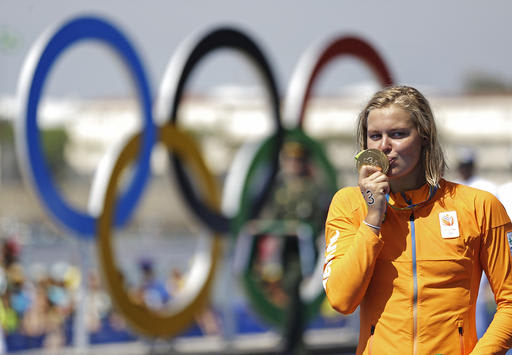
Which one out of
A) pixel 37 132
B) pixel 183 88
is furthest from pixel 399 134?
pixel 183 88

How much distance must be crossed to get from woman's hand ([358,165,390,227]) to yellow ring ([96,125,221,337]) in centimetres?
723

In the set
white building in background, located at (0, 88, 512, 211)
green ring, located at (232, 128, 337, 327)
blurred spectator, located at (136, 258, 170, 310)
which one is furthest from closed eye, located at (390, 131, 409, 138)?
white building in background, located at (0, 88, 512, 211)

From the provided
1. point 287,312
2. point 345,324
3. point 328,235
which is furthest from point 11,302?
point 328,235

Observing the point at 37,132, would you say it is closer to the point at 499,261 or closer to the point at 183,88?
the point at 183,88

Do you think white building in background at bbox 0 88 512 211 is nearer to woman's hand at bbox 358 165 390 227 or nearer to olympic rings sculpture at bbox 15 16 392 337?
olympic rings sculpture at bbox 15 16 392 337

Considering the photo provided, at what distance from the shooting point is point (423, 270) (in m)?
2.52

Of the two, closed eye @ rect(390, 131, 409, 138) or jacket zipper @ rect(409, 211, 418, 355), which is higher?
closed eye @ rect(390, 131, 409, 138)

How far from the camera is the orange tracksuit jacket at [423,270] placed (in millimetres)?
2484

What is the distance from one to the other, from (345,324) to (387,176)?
1054 centimetres

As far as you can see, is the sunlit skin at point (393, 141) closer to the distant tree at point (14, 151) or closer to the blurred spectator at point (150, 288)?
the blurred spectator at point (150, 288)

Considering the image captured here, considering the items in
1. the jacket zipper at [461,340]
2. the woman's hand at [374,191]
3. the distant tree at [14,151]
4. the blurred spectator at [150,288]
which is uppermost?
the woman's hand at [374,191]

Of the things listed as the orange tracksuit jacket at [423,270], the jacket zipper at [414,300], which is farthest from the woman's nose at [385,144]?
the jacket zipper at [414,300]

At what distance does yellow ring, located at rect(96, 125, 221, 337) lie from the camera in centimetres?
952

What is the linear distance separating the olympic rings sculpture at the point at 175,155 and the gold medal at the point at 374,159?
674 cm
